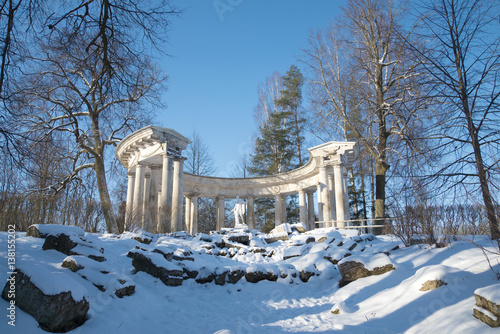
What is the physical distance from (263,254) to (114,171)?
14.6 metres

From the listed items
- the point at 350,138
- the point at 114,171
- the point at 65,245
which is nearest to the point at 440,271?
the point at 65,245

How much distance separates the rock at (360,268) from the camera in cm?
874

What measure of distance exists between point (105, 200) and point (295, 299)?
13.9 m

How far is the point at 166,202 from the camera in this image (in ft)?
65.0

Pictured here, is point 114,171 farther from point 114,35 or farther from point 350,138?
point 350,138

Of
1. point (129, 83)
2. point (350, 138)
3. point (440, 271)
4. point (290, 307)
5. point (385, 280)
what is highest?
point (350, 138)

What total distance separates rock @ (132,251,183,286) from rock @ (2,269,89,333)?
394 centimetres

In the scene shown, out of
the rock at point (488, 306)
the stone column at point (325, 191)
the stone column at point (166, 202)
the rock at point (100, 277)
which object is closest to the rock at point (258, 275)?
the rock at point (100, 277)

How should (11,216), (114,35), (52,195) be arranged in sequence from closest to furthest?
1. (114,35)
2. (11,216)
3. (52,195)

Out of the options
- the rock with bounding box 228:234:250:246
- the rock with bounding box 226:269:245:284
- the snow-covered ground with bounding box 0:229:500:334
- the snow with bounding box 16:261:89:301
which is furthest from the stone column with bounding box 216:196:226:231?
the snow with bounding box 16:261:89:301

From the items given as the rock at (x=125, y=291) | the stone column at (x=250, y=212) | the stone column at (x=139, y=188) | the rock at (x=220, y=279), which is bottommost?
the rock at (x=220, y=279)

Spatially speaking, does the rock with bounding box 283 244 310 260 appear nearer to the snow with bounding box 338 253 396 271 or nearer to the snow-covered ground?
the snow-covered ground

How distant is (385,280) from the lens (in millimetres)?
8172

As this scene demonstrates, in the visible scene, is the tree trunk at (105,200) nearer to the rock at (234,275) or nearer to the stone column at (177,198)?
the stone column at (177,198)
